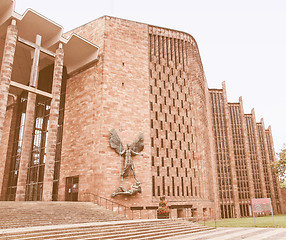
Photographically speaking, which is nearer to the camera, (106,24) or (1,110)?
(1,110)

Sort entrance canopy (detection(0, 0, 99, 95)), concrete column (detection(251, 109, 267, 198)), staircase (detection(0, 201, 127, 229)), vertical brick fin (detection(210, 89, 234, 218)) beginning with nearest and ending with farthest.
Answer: staircase (detection(0, 201, 127, 229)) → entrance canopy (detection(0, 0, 99, 95)) → vertical brick fin (detection(210, 89, 234, 218)) → concrete column (detection(251, 109, 267, 198))

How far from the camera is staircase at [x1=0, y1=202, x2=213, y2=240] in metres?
10.2

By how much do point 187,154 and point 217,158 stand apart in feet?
72.3

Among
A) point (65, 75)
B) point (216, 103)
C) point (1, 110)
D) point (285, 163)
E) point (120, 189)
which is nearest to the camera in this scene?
point (1, 110)

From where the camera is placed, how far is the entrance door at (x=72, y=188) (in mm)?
22203

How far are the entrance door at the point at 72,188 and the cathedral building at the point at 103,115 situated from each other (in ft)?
0.37

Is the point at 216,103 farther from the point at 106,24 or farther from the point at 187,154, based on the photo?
the point at 106,24

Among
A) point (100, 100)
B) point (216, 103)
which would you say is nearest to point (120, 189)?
point (100, 100)

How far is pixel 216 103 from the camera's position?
168 feet

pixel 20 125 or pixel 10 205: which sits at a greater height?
pixel 20 125

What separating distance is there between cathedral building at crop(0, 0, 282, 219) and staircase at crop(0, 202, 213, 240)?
3581mm

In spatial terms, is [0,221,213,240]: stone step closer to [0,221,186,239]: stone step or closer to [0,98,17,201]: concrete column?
[0,221,186,239]: stone step

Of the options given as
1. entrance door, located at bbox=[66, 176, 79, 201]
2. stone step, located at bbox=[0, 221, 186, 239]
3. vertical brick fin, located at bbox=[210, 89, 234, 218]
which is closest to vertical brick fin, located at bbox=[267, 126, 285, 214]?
vertical brick fin, located at bbox=[210, 89, 234, 218]

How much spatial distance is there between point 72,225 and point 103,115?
→ 11688 millimetres
